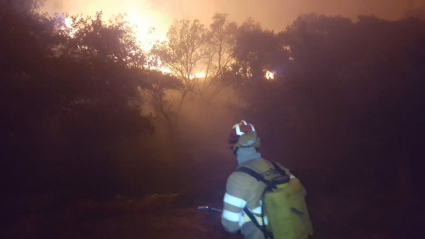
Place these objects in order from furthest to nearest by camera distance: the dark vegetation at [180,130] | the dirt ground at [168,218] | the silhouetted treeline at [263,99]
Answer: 1. the silhouetted treeline at [263,99]
2. the dark vegetation at [180,130]
3. the dirt ground at [168,218]

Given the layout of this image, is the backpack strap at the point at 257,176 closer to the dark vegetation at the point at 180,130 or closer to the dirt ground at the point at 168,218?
the dirt ground at the point at 168,218

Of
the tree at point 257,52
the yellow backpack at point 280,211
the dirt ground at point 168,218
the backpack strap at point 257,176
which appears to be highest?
the tree at point 257,52

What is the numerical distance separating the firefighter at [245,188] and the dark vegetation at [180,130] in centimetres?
323

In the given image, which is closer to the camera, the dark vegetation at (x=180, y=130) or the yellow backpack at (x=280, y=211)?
the yellow backpack at (x=280, y=211)

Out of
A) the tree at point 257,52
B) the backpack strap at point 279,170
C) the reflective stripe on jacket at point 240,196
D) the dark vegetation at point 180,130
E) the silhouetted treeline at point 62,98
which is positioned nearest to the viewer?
the reflective stripe on jacket at point 240,196

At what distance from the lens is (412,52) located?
42.4 feet

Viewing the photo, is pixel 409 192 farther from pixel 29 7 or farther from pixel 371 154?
pixel 29 7

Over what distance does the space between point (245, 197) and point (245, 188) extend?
0.07 m

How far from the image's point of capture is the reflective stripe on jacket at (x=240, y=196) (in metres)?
2.29

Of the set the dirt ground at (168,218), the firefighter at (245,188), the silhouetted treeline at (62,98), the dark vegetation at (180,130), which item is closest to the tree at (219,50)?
the dark vegetation at (180,130)

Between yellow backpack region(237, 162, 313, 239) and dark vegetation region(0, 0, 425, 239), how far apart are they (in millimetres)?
3309

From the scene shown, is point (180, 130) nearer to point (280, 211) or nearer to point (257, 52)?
point (257, 52)

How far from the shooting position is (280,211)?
7.57 ft

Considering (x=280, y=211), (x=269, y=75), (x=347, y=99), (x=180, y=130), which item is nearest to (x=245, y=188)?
(x=280, y=211)
